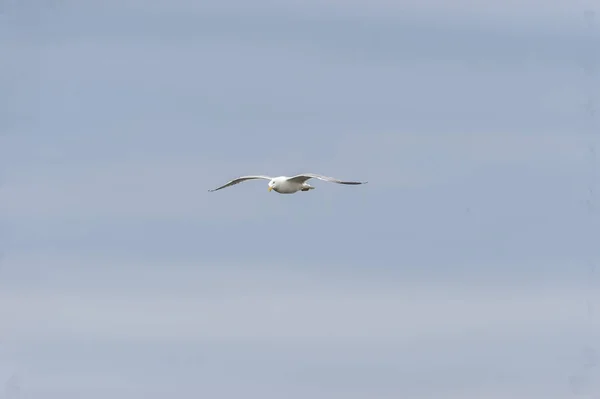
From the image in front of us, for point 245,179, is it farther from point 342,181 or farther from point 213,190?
point 342,181

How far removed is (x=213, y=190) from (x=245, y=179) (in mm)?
→ 3460

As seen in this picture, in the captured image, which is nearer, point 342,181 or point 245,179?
point 342,181

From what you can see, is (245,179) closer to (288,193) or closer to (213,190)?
(213,190)

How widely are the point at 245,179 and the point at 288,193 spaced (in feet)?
39.0

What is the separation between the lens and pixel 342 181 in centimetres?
11481

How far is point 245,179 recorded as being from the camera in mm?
133375

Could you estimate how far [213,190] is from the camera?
13088 cm

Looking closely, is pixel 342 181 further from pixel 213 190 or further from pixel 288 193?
pixel 213 190

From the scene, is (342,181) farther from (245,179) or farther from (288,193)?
(245,179)

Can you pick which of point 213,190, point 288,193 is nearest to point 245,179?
point 213,190

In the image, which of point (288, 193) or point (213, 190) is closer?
point (288, 193)

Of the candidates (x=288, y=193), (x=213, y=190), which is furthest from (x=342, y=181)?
(x=213, y=190)

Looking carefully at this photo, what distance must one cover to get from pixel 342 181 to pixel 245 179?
64.8 feet

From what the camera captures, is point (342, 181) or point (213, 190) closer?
point (342, 181)
